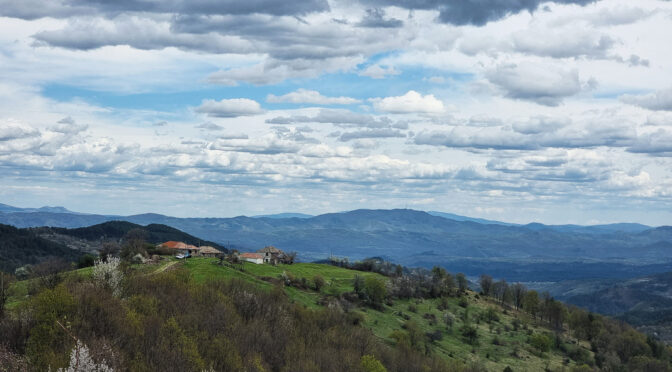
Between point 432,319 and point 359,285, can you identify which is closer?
point 432,319

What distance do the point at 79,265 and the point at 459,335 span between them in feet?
306

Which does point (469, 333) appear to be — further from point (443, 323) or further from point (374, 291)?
point (374, 291)

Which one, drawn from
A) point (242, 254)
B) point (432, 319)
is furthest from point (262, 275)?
point (432, 319)

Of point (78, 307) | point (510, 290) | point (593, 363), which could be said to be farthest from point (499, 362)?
point (78, 307)

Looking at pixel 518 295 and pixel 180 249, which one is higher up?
pixel 180 249

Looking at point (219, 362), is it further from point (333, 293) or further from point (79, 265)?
point (79, 265)

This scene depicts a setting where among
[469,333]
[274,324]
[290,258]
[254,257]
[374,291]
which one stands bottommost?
[469,333]

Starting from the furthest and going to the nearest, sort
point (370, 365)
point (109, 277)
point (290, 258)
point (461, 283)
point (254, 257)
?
point (461, 283)
point (290, 258)
point (254, 257)
point (109, 277)
point (370, 365)

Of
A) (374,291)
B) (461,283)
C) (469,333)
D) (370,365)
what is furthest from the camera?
(461,283)

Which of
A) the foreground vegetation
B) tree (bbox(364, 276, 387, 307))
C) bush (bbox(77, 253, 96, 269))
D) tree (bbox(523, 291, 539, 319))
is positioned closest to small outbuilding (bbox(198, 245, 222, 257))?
the foreground vegetation

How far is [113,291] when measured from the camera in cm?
6038

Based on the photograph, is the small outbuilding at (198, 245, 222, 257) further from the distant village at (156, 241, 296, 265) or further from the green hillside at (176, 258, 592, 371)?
the green hillside at (176, 258, 592, 371)

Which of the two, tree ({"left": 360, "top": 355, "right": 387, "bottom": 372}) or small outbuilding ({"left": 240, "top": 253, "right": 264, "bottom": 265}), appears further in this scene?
small outbuilding ({"left": 240, "top": 253, "right": 264, "bottom": 265})

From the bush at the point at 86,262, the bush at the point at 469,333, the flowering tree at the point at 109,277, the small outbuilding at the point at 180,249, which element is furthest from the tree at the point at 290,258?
the flowering tree at the point at 109,277
